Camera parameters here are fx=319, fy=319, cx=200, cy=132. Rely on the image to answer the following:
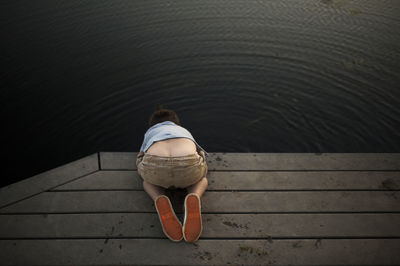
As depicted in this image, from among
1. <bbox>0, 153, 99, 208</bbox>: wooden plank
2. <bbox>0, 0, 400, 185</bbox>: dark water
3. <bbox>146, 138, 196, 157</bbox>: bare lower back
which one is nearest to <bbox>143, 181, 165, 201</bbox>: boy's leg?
<bbox>146, 138, 196, 157</bbox>: bare lower back

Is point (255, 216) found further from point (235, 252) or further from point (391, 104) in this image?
point (391, 104)

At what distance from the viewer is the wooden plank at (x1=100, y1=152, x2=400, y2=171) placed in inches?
96.1

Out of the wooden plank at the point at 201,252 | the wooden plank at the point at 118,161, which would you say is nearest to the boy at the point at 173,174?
the wooden plank at the point at 201,252

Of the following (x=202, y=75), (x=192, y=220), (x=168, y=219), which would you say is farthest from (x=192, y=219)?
(x=202, y=75)

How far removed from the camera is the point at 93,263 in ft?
5.98

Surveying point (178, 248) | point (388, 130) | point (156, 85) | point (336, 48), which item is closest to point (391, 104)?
point (388, 130)

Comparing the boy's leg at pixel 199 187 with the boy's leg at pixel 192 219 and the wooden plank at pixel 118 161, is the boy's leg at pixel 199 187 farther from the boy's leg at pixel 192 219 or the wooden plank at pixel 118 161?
the wooden plank at pixel 118 161

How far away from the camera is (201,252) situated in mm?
1875

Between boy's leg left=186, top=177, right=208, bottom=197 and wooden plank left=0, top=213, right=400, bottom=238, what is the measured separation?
6.6 inches

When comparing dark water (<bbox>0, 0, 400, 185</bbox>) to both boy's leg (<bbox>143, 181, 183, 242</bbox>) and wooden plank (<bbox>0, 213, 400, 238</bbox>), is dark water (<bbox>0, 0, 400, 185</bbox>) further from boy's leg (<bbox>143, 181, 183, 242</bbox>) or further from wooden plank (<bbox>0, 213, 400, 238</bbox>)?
boy's leg (<bbox>143, 181, 183, 242</bbox>)

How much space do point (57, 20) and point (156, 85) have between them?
2399 millimetres

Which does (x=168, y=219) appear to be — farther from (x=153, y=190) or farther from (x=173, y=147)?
(x=173, y=147)

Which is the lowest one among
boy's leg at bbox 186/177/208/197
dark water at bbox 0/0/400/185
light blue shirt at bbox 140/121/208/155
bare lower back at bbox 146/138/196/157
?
boy's leg at bbox 186/177/208/197

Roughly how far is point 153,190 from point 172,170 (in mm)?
242
